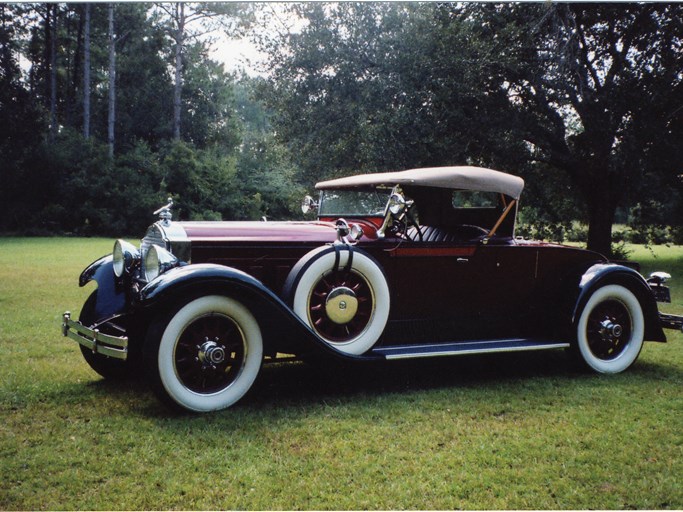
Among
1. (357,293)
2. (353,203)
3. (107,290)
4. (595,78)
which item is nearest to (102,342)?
(107,290)

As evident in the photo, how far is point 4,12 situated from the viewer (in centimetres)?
2483

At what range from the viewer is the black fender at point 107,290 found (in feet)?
15.4

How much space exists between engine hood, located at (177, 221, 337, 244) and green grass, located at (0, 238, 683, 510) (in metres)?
1.19

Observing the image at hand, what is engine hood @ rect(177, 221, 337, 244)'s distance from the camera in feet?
15.2

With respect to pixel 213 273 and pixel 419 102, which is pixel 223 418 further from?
pixel 419 102

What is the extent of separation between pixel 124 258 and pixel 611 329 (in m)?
4.26

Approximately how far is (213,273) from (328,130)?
37.2 feet

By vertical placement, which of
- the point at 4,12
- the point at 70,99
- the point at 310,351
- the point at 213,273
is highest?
the point at 4,12

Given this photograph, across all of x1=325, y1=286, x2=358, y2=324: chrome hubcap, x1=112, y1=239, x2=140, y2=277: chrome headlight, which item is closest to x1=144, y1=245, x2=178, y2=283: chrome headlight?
x1=112, y1=239, x2=140, y2=277: chrome headlight

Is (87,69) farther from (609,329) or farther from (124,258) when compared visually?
(609,329)

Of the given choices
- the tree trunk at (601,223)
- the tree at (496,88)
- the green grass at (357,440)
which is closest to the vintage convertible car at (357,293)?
the green grass at (357,440)

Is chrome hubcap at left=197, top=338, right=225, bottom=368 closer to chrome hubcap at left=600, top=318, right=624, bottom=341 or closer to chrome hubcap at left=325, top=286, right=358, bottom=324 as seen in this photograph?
chrome hubcap at left=325, top=286, right=358, bottom=324

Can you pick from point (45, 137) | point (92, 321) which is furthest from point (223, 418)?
point (45, 137)

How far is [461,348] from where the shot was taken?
4785mm
